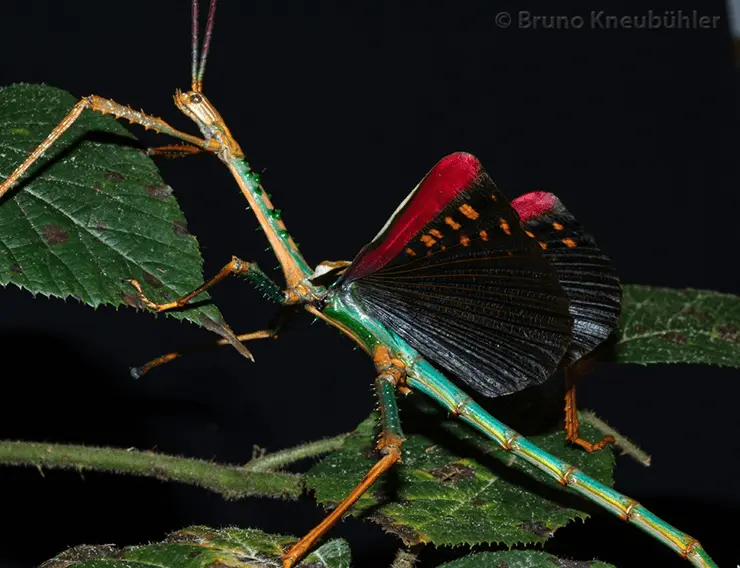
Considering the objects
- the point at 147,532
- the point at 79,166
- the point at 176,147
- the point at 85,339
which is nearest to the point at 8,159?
the point at 79,166

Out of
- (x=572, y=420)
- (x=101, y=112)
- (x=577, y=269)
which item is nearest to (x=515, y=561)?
(x=572, y=420)

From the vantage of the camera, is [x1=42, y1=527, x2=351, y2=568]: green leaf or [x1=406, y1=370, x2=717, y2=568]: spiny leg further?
[x1=406, y1=370, x2=717, y2=568]: spiny leg

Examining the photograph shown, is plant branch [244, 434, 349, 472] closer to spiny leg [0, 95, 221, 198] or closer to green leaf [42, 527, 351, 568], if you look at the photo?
green leaf [42, 527, 351, 568]

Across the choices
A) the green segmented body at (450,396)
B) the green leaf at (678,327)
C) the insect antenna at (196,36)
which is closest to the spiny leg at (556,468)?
the green segmented body at (450,396)

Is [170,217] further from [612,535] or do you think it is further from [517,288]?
[612,535]

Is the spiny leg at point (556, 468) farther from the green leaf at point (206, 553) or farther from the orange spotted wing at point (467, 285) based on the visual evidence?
the green leaf at point (206, 553)

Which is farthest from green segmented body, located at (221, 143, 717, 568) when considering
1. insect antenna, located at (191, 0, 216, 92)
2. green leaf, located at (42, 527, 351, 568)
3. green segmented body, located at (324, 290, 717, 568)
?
green leaf, located at (42, 527, 351, 568)

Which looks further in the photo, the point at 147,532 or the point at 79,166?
the point at 147,532
